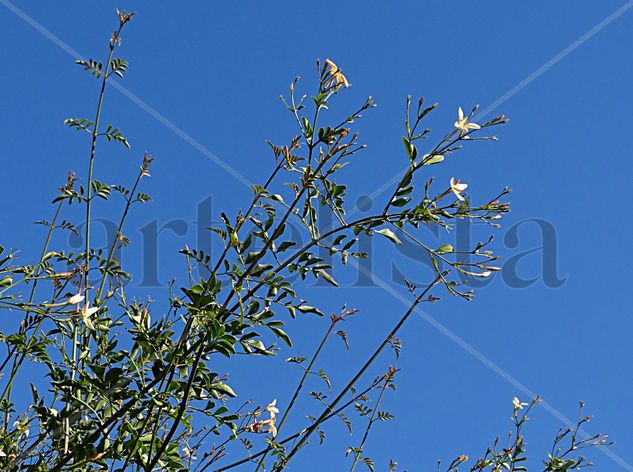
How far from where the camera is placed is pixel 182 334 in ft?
6.93

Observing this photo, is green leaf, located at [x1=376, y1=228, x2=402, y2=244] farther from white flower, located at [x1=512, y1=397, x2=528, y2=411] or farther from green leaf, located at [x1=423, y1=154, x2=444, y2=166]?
white flower, located at [x1=512, y1=397, x2=528, y2=411]

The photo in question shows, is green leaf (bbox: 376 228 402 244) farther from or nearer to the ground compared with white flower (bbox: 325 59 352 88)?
nearer to the ground

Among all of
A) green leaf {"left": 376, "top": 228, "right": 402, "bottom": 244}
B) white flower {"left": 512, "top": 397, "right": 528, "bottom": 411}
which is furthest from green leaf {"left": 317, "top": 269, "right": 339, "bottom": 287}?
white flower {"left": 512, "top": 397, "right": 528, "bottom": 411}

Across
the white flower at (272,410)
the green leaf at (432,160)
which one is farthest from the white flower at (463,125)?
the white flower at (272,410)

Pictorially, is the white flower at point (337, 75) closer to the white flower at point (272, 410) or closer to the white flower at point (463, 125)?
the white flower at point (463, 125)

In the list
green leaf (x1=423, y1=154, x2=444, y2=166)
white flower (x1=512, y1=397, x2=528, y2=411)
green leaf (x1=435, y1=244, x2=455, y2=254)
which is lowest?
green leaf (x1=435, y1=244, x2=455, y2=254)

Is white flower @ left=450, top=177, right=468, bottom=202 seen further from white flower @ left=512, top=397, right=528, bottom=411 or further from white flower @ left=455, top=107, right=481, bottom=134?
white flower @ left=512, top=397, right=528, bottom=411

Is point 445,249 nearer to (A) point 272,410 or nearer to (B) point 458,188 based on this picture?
(B) point 458,188

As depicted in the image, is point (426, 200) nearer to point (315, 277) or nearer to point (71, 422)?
point (315, 277)

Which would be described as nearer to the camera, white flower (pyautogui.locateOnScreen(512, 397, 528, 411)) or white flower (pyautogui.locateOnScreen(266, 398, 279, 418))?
white flower (pyautogui.locateOnScreen(266, 398, 279, 418))

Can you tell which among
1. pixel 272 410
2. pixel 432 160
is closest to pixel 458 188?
pixel 432 160

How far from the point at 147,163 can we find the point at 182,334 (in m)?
1.23

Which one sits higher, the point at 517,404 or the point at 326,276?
the point at 517,404

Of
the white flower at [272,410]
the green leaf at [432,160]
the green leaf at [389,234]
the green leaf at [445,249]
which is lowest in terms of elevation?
the white flower at [272,410]
